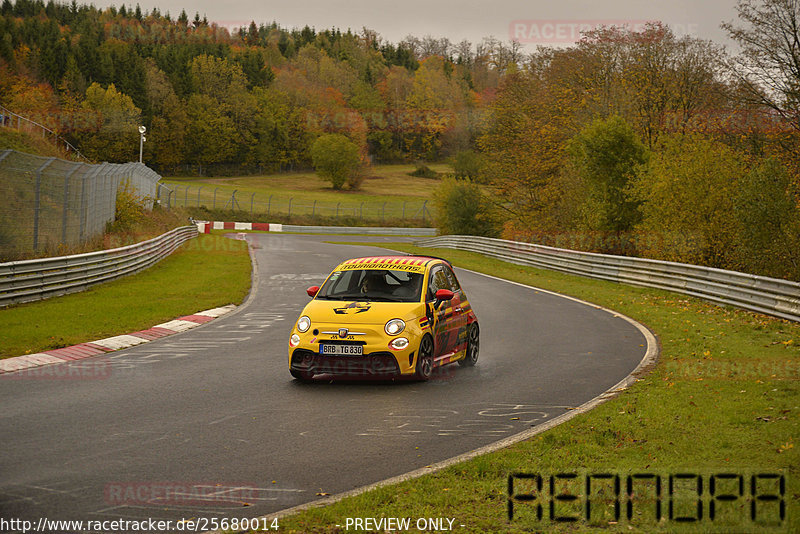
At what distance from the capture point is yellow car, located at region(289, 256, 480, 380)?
32.9 ft

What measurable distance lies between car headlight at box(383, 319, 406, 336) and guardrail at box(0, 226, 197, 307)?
9.82 meters

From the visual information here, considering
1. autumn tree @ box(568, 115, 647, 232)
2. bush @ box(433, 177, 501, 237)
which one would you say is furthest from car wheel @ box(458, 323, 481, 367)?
bush @ box(433, 177, 501, 237)

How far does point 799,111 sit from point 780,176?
11386 millimetres

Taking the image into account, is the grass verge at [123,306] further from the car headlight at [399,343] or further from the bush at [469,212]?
the bush at [469,212]

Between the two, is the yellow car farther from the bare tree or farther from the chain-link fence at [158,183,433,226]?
the chain-link fence at [158,183,433,226]

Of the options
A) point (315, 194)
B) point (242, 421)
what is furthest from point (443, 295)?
point (315, 194)

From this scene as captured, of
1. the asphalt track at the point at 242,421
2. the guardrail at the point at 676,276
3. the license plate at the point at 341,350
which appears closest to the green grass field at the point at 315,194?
the guardrail at the point at 676,276

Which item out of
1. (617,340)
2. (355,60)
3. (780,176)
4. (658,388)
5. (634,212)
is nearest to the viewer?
(658,388)

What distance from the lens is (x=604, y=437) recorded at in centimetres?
744

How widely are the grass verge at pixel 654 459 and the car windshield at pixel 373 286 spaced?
3274 millimetres

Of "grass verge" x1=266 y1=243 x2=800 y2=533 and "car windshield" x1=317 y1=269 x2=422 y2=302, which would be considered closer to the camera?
"grass verge" x1=266 y1=243 x2=800 y2=533

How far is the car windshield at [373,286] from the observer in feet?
35.8

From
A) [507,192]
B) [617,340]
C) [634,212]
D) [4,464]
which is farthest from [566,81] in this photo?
[4,464]

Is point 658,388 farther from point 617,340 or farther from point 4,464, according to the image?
point 4,464
